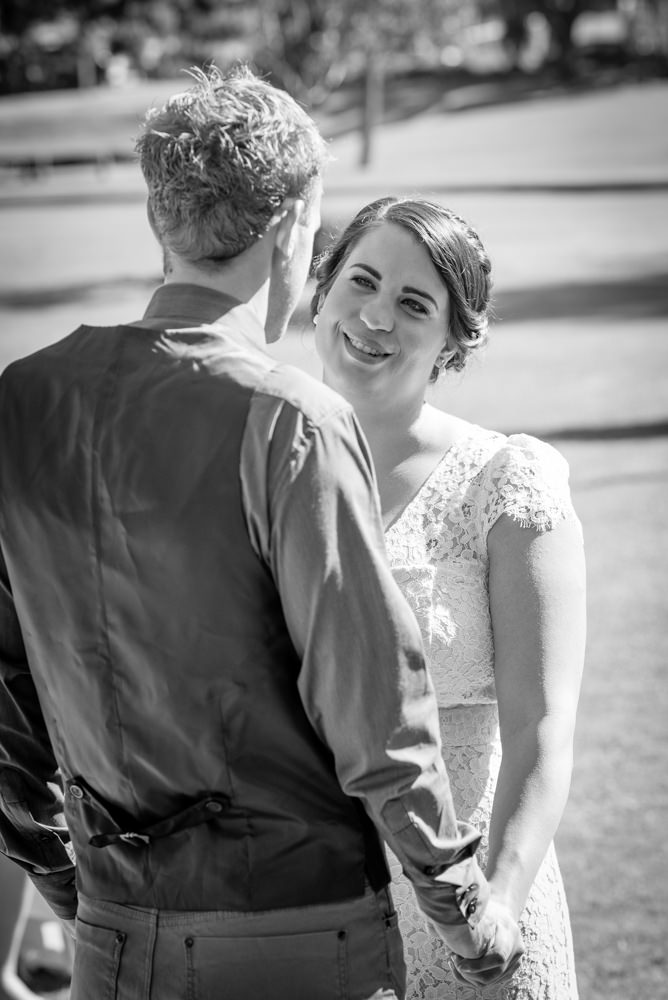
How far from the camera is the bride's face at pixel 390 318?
2.64 m

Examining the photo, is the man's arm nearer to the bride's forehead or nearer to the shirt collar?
the shirt collar

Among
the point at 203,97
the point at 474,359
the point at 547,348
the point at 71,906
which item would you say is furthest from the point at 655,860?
the point at 547,348

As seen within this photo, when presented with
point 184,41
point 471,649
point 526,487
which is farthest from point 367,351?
point 184,41

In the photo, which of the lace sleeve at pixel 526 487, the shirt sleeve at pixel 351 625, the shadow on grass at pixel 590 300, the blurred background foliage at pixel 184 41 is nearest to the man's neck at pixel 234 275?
the shirt sleeve at pixel 351 625

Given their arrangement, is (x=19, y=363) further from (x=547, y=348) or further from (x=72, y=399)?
(x=547, y=348)

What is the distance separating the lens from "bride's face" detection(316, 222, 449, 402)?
264cm

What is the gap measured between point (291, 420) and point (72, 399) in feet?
1.05

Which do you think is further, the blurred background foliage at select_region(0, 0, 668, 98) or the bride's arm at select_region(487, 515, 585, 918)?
the blurred background foliage at select_region(0, 0, 668, 98)

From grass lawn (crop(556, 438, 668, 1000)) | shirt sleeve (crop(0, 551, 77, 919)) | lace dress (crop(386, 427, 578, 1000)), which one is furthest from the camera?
grass lawn (crop(556, 438, 668, 1000))

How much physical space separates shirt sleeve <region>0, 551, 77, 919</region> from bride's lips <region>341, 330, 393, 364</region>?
1015 millimetres

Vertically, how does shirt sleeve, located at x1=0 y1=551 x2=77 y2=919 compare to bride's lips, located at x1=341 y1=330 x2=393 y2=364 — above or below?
below

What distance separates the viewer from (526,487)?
8.05ft

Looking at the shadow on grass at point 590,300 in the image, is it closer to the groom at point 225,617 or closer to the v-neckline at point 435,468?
the v-neckline at point 435,468

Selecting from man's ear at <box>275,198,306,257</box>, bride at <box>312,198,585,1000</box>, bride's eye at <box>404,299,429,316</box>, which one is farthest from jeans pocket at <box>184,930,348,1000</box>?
bride's eye at <box>404,299,429,316</box>
